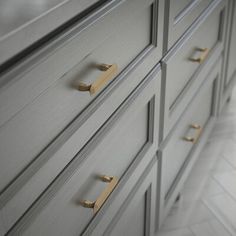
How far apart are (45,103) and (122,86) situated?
0.22m

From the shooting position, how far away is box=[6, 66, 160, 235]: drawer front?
0.67 metres

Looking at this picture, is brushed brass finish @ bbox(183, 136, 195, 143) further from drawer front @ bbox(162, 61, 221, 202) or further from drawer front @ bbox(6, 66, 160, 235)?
drawer front @ bbox(6, 66, 160, 235)

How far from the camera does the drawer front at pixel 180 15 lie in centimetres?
94

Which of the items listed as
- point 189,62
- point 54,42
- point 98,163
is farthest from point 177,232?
point 54,42

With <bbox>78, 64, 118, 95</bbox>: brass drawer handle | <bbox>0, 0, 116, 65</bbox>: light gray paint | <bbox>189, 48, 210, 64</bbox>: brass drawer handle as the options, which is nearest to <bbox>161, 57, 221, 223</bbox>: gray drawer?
<bbox>189, 48, 210, 64</bbox>: brass drawer handle

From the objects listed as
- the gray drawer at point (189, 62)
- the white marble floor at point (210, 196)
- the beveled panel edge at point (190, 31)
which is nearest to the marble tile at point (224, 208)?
the white marble floor at point (210, 196)

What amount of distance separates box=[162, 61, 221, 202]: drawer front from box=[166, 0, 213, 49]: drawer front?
9.9 inches

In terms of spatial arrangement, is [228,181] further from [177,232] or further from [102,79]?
[102,79]

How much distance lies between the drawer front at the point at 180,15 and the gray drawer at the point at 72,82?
0.23 ft

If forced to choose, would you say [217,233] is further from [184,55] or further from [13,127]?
[13,127]

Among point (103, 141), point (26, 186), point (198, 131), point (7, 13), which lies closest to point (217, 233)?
point (198, 131)

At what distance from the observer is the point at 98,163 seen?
0.80 metres

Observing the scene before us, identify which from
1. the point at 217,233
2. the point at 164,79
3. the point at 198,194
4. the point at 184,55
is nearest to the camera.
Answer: the point at 164,79

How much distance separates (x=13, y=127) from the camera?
1.84 ft
